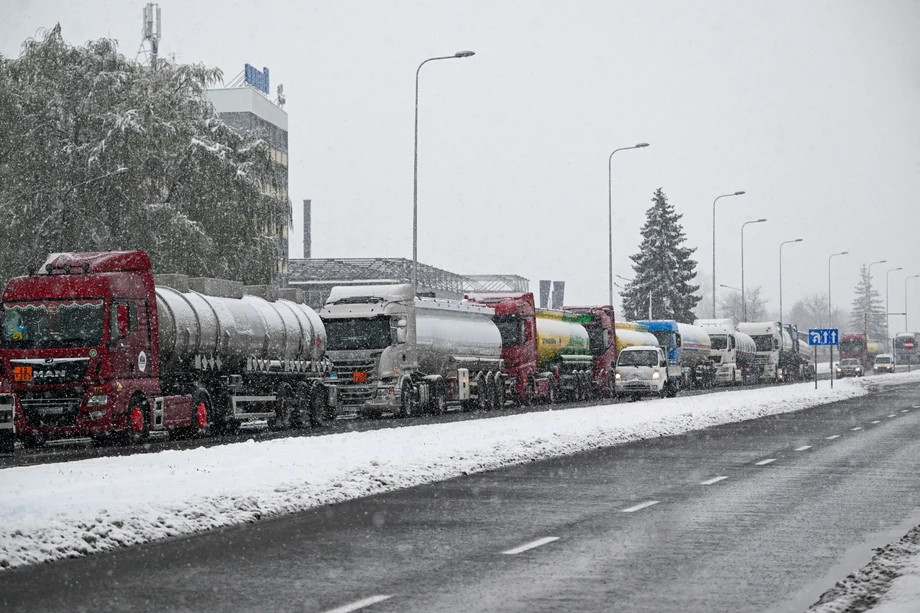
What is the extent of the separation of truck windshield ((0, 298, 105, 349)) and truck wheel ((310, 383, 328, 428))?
31.0 ft

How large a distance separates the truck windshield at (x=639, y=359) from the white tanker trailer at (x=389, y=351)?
13439mm

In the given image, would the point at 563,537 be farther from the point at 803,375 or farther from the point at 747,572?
the point at 803,375

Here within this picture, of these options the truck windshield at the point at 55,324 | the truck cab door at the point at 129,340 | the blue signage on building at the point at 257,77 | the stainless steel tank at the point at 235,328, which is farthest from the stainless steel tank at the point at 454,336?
the blue signage on building at the point at 257,77

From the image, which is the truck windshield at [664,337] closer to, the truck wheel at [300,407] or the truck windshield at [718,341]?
the truck windshield at [718,341]

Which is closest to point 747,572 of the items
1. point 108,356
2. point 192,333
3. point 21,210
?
point 108,356

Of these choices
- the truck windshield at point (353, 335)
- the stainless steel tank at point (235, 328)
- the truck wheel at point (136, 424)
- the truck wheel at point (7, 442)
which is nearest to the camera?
the truck wheel at point (7, 442)

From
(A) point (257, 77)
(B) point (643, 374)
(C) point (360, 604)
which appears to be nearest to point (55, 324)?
(C) point (360, 604)

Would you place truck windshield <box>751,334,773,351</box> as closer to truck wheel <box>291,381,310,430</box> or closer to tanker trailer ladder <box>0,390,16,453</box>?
→ truck wheel <box>291,381,310,430</box>

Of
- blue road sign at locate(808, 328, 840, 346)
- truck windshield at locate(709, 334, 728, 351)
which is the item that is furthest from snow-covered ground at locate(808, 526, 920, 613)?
truck windshield at locate(709, 334, 728, 351)

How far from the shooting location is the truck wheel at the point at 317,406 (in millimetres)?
34375

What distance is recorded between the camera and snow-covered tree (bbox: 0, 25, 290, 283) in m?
39.9

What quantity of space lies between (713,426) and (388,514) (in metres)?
19.9

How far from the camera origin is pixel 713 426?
33031 mm

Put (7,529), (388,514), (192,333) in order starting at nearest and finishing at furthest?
1. (7,529)
2. (388,514)
3. (192,333)
